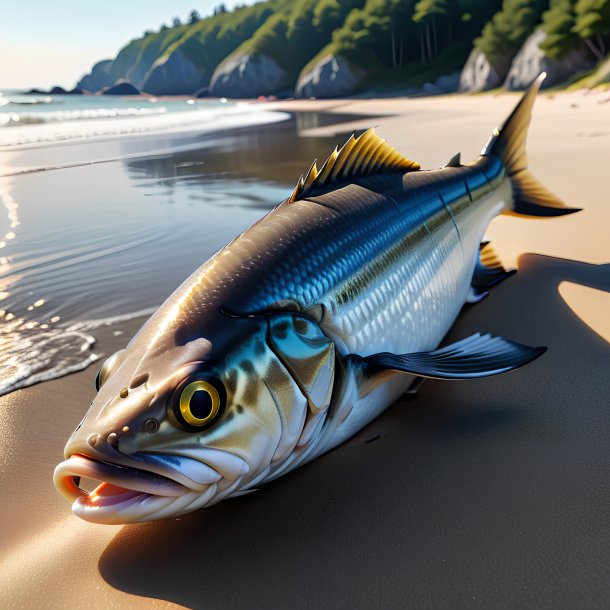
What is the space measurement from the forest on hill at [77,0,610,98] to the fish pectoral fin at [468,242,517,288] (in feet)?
109

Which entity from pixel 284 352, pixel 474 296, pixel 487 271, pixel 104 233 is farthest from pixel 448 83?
pixel 284 352

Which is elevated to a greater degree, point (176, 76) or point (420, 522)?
point (176, 76)

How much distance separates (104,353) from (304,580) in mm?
2578

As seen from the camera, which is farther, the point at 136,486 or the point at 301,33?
the point at 301,33

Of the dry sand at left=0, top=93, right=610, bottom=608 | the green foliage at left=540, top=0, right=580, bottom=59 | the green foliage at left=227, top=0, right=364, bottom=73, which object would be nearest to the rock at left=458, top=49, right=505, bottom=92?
the green foliage at left=540, top=0, right=580, bottom=59

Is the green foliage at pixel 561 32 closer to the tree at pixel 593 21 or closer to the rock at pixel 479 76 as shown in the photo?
the tree at pixel 593 21

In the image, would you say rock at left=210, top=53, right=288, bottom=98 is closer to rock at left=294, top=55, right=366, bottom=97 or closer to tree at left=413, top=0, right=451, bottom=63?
rock at left=294, top=55, right=366, bottom=97

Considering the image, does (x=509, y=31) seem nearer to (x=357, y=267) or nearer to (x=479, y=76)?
(x=479, y=76)

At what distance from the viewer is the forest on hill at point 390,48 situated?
4094 cm

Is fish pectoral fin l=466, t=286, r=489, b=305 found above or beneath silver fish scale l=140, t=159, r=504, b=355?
beneath

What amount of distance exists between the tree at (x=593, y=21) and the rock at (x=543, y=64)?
1039 millimetres

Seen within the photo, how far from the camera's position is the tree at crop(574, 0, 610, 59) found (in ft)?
122

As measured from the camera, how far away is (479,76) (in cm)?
4956

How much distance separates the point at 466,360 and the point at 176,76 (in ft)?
448
